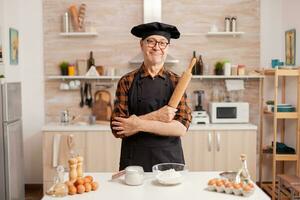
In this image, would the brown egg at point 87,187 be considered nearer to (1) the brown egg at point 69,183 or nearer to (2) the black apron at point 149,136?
(1) the brown egg at point 69,183

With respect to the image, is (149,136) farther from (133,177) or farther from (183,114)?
(133,177)

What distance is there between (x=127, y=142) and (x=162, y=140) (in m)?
0.21

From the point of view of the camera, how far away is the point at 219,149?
4.28 metres

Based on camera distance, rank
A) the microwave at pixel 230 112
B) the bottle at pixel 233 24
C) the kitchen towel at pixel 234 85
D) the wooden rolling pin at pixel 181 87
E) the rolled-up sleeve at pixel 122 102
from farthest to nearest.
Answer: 1. the kitchen towel at pixel 234 85
2. the bottle at pixel 233 24
3. the microwave at pixel 230 112
4. the rolled-up sleeve at pixel 122 102
5. the wooden rolling pin at pixel 181 87

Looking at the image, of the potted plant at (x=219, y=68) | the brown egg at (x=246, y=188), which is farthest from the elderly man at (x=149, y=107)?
the potted plant at (x=219, y=68)

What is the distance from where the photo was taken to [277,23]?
15.4 ft

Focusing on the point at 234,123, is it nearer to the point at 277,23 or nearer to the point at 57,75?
the point at 277,23

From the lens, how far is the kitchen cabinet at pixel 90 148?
4242 millimetres

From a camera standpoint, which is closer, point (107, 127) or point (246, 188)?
point (246, 188)

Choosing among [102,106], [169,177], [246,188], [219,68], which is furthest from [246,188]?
[102,106]

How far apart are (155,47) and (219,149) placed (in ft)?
8.26

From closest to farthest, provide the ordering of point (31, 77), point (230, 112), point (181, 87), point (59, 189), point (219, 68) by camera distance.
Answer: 1. point (59, 189)
2. point (181, 87)
3. point (230, 112)
4. point (219, 68)
5. point (31, 77)

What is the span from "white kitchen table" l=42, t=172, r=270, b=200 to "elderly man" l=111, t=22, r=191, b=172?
23cm

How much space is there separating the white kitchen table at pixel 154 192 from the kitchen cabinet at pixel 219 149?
7.46 feet
